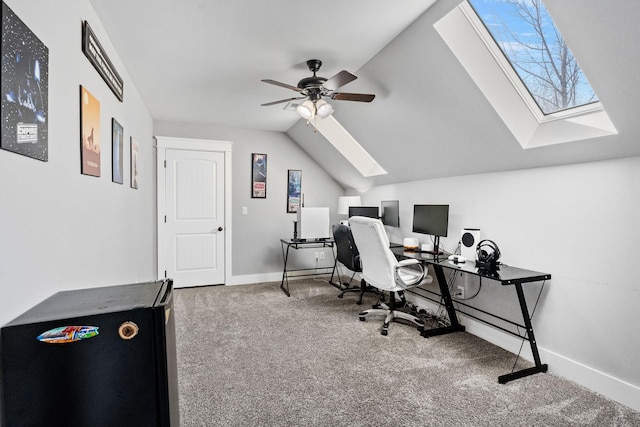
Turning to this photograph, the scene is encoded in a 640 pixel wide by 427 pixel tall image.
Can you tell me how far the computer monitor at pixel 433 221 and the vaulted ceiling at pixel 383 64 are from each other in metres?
0.39

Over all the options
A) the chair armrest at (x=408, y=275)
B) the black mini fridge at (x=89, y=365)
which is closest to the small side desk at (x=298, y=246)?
the chair armrest at (x=408, y=275)

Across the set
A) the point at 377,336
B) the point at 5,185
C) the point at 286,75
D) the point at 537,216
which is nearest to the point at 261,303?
the point at 377,336

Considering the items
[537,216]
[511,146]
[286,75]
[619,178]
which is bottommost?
[537,216]

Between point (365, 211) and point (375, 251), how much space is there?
1.57m

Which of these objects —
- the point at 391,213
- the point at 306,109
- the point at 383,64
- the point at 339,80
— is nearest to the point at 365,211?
the point at 391,213

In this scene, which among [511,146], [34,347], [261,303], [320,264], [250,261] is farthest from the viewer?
[320,264]

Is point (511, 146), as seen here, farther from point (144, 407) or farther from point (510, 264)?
point (144, 407)

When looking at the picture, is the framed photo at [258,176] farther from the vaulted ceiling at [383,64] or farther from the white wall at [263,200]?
the vaulted ceiling at [383,64]

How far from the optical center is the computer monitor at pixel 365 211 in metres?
4.59

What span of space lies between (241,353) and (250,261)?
8.29 feet

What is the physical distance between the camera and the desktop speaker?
310cm

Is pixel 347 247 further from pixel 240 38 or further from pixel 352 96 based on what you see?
pixel 240 38

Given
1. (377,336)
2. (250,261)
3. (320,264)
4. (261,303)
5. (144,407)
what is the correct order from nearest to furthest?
(144,407), (377,336), (261,303), (250,261), (320,264)

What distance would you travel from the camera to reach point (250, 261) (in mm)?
5246
